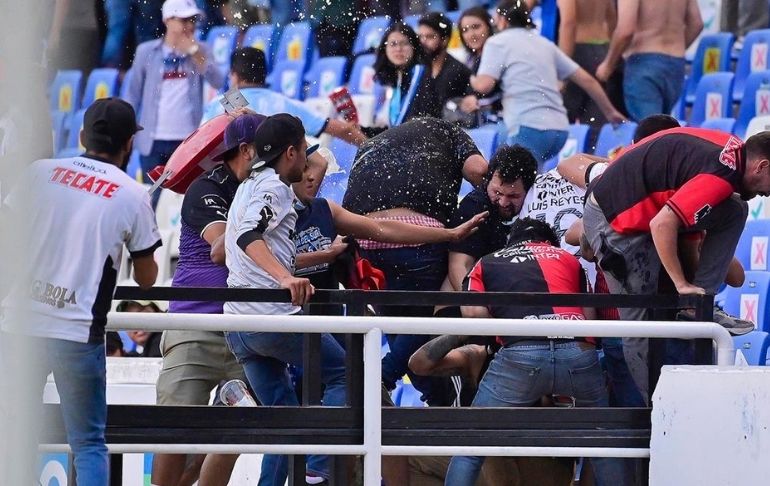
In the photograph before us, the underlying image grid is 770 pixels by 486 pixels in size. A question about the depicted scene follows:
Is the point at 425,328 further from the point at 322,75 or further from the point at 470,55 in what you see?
the point at 322,75

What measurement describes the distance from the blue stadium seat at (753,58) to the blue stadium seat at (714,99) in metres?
0.16

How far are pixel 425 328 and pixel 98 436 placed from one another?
3.95 feet

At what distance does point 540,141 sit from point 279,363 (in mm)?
4328

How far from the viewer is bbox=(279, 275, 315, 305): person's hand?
17.3ft

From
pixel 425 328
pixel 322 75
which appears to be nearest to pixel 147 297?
pixel 425 328

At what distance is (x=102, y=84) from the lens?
14.4m

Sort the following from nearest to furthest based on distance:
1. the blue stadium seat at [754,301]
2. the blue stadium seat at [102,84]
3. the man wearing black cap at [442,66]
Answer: the blue stadium seat at [754,301] → the man wearing black cap at [442,66] → the blue stadium seat at [102,84]

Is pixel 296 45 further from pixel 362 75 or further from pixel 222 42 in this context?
pixel 362 75

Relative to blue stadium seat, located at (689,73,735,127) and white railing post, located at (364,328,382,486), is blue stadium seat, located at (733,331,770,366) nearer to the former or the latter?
white railing post, located at (364,328,382,486)

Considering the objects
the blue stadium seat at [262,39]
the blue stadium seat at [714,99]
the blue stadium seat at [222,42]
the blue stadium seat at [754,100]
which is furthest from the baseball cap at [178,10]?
the blue stadium seat at [754,100]

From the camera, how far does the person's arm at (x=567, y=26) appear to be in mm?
11266

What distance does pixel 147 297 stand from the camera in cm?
534

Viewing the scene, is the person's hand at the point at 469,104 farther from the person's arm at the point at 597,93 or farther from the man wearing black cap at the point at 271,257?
the man wearing black cap at the point at 271,257

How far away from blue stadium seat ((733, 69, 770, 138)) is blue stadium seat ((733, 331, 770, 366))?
331cm
